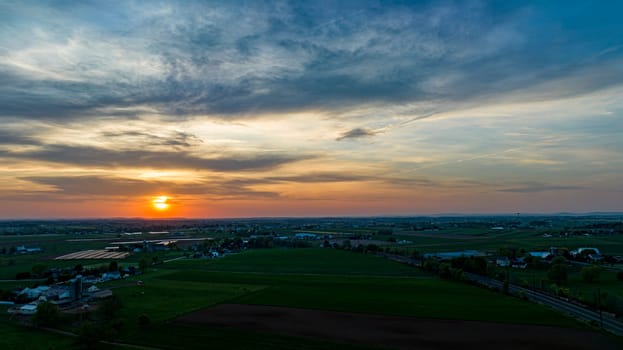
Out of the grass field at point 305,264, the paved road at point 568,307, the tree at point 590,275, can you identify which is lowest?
the grass field at point 305,264

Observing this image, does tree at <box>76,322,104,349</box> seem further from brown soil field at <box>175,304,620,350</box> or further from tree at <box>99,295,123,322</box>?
brown soil field at <box>175,304,620,350</box>

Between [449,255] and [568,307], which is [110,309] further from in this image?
[449,255]

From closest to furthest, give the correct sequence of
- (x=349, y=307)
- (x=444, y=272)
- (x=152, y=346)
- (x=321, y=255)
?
1. (x=152, y=346)
2. (x=349, y=307)
3. (x=444, y=272)
4. (x=321, y=255)

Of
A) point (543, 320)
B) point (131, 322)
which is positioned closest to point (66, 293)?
point (131, 322)

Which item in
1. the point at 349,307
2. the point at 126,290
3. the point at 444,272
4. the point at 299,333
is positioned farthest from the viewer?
the point at 444,272

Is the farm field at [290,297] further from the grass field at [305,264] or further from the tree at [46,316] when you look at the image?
the tree at [46,316]

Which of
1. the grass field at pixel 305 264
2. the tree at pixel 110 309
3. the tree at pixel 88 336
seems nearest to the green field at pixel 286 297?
the grass field at pixel 305 264

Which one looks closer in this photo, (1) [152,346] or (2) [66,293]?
(1) [152,346]

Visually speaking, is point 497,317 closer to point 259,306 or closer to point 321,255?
point 259,306
